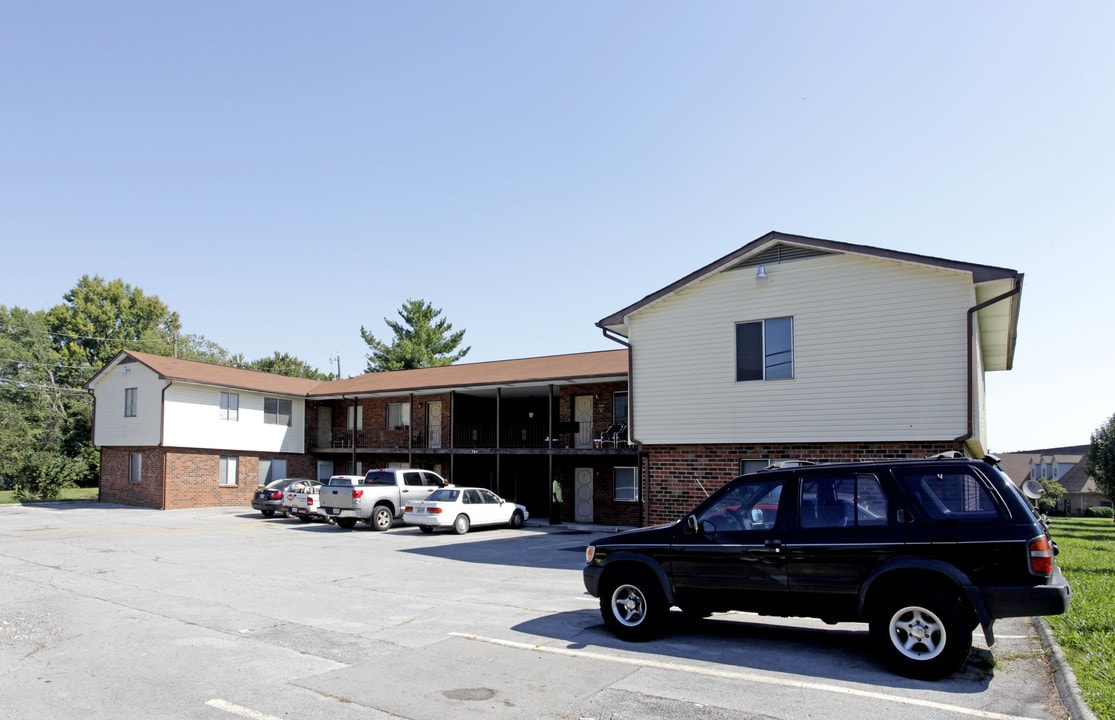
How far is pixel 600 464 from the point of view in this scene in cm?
2572

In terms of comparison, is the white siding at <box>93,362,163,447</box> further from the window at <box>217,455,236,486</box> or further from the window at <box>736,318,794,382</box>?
the window at <box>736,318,794,382</box>

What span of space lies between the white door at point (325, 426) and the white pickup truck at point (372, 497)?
41.9 feet

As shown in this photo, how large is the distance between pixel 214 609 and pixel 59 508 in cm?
2536

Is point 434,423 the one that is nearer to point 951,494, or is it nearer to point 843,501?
point 843,501

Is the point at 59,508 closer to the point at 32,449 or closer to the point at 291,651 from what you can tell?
the point at 32,449

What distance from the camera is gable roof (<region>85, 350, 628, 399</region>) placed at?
26359 mm

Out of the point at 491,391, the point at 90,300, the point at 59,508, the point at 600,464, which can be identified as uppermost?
the point at 90,300

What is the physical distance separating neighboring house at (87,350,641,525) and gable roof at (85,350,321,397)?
3.1 inches

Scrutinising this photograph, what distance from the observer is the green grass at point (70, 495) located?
35.3m

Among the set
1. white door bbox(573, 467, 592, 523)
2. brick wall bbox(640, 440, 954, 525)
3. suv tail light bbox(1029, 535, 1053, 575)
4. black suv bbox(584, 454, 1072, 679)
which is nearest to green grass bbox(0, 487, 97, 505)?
white door bbox(573, 467, 592, 523)

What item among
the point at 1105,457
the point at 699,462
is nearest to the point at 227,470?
the point at 699,462

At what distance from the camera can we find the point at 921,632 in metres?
6.51

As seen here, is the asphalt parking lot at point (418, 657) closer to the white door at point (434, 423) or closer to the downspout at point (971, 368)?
the downspout at point (971, 368)

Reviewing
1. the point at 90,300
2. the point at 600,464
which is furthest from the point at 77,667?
the point at 90,300
